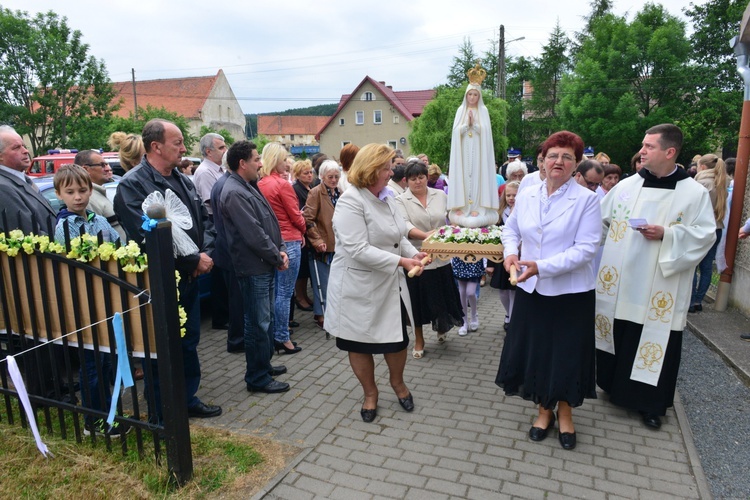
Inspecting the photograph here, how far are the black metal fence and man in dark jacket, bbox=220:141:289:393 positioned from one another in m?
1.12

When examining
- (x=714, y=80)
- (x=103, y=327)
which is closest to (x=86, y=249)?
(x=103, y=327)

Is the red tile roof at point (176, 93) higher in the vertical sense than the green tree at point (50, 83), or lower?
higher

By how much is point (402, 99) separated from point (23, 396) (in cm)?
5660

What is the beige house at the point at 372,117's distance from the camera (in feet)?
174

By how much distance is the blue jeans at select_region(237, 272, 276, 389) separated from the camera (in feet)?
14.1

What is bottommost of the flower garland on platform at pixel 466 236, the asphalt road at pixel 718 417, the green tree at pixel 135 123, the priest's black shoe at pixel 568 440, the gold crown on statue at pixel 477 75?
the asphalt road at pixel 718 417

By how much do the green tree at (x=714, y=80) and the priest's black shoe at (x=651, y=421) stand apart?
23.2m

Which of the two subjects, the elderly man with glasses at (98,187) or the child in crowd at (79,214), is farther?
the elderly man with glasses at (98,187)

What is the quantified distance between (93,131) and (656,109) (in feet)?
96.8

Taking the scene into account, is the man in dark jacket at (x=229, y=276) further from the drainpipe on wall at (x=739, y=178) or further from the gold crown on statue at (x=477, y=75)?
the drainpipe on wall at (x=739, y=178)

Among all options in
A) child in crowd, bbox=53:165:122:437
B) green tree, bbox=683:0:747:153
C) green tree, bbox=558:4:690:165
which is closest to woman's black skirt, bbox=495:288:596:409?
child in crowd, bbox=53:165:122:437

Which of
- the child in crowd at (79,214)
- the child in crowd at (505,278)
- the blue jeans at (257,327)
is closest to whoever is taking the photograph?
the child in crowd at (79,214)

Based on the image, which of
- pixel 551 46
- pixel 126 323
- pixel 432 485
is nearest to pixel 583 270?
pixel 432 485

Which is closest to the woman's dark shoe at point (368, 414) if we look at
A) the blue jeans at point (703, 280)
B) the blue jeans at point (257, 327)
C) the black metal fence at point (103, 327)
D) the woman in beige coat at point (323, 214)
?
the blue jeans at point (257, 327)
